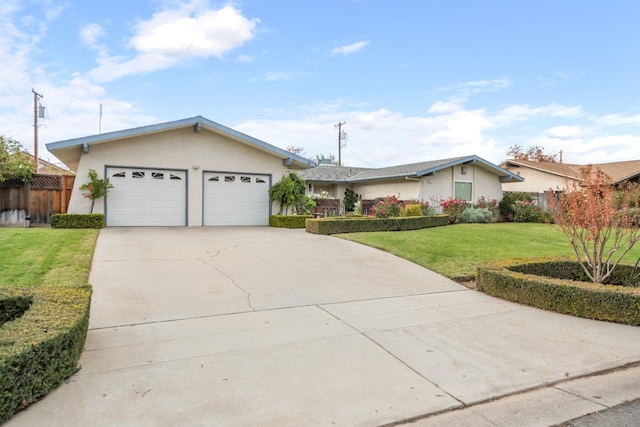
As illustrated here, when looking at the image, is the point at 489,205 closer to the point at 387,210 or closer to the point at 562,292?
the point at 387,210

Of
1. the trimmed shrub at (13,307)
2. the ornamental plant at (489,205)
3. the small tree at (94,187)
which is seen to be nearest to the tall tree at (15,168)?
the small tree at (94,187)

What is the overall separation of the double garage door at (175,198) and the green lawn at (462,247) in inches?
206

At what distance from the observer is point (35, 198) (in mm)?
13117

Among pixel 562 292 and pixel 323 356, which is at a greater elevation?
pixel 562 292

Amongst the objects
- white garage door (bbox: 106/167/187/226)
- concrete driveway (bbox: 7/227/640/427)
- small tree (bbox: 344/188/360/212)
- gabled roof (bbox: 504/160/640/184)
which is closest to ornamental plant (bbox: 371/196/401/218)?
white garage door (bbox: 106/167/187/226)

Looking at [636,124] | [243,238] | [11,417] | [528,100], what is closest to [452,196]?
[528,100]

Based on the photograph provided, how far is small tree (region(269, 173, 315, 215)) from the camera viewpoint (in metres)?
15.4

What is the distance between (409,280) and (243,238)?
213 inches

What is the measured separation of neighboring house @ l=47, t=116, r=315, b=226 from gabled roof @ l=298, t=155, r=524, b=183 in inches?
262

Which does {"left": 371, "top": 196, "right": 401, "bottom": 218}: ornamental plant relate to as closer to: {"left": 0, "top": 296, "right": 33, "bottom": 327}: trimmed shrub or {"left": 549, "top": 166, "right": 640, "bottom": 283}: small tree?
{"left": 549, "top": 166, "right": 640, "bottom": 283}: small tree

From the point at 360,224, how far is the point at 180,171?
694 centimetres

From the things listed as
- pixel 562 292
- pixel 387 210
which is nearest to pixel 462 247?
pixel 562 292

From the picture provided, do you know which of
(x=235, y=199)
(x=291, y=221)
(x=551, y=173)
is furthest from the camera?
(x=551, y=173)

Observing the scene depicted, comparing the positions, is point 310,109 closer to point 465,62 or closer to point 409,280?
point 465,62
